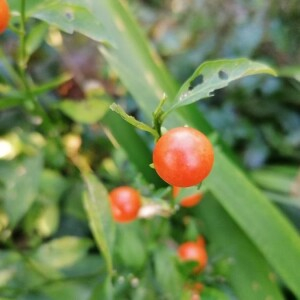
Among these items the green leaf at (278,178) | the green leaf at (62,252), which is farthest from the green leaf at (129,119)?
the green leaf at (278,178)

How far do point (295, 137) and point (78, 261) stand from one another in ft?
1.83

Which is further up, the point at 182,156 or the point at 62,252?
the point at 182,156

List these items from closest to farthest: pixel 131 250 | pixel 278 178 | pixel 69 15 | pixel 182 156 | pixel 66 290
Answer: pixel 182 156, pixel 69 15, pixel 131 250, pixel 66 290, pixel 278 178

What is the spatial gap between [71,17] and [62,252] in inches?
17.7

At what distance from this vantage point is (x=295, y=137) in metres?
1.29

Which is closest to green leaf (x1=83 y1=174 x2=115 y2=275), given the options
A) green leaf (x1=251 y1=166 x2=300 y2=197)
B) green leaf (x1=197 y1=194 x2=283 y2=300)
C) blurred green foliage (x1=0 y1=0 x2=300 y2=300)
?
blurred green foliage (x1=0 y1=0 x2=300 y2=300)

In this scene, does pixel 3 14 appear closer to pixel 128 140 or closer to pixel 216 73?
→ pixel 216 73

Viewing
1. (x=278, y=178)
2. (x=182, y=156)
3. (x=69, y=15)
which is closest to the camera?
(x=182, y=156)

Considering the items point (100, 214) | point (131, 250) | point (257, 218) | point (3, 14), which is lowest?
point (257, 218)

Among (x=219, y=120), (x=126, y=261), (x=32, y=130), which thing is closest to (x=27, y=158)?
(x=32, y=130)

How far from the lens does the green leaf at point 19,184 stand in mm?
989

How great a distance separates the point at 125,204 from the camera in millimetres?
789

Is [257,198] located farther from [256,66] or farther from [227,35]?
[227,35]

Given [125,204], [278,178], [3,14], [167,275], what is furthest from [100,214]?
[278,178]
